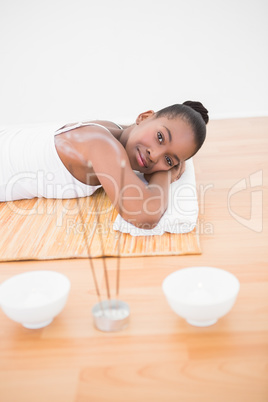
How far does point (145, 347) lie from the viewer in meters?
1.18

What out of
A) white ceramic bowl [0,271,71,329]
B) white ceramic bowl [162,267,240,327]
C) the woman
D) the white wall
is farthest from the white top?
the white wall

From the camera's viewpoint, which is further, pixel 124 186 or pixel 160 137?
pixel 160 137

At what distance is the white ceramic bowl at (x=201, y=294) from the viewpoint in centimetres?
113

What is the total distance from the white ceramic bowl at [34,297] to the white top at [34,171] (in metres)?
0.89

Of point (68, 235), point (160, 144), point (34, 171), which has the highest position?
point (160, 144)

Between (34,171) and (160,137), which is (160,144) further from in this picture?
(34,171)

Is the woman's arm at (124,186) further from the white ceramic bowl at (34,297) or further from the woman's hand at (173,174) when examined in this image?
the white ceramic bowl at (34,297)

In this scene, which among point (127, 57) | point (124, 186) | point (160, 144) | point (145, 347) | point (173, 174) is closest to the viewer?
point (145, 347)

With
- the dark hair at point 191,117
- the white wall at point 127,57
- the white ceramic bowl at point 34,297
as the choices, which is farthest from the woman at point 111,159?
the white wall at point 127,57

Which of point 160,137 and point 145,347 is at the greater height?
point 160,137

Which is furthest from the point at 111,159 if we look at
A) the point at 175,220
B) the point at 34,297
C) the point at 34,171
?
the point at 34,297

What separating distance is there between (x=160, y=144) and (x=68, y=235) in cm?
55

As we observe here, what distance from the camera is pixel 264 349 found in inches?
45.3

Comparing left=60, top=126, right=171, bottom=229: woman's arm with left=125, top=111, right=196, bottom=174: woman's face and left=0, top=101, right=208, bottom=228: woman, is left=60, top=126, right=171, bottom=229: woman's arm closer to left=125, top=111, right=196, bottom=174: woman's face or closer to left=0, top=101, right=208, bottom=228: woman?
left=0, top=101, right=208, bottom=228: woman
